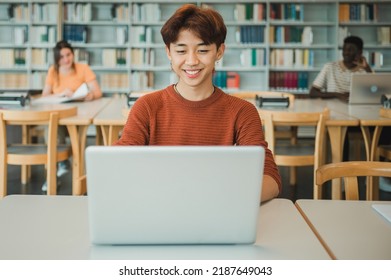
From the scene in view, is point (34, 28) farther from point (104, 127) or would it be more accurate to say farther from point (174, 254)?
point (174, 254)

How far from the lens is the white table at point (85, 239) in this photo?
973 mm

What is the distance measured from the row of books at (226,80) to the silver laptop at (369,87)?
2785mm

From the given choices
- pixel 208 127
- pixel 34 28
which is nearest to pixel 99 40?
pixel 34 28

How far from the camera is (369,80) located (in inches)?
147

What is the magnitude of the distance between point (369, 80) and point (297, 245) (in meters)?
2.94

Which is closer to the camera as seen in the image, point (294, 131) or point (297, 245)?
point (297, 245)

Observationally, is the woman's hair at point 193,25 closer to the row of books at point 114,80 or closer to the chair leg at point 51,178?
the chair leg at point 51,178

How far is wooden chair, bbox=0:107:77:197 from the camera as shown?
117 inches

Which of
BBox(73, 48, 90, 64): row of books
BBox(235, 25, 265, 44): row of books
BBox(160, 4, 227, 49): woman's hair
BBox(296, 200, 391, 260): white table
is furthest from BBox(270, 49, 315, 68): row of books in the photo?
BBox(296, 200, 391, 260): white table

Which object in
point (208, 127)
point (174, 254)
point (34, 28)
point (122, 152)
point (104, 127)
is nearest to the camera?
point (122, 152)

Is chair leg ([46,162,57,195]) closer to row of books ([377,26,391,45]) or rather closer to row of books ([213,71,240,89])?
row of books ([213,71,240,89])

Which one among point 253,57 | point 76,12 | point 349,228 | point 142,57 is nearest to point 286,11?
point 253,57

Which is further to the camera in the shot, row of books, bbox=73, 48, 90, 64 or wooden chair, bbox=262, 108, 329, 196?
row of books, bbox=73, 48, 90, 64

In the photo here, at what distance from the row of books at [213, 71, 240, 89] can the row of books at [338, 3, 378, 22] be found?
4.59 ft
